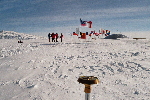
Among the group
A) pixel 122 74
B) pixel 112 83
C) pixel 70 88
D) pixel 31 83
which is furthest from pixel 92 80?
pixel 122 74

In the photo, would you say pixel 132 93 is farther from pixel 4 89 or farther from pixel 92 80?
pixel 4 89

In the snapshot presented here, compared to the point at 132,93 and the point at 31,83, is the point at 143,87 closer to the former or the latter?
the point at 132,93

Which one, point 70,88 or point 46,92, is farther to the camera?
point 70,88

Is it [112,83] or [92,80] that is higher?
[92,80]

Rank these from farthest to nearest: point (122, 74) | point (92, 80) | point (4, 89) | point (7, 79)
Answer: point (122, 74), point (7, 79), point (4, 89), point (92, 80)

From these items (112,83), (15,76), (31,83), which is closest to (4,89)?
(31,83)

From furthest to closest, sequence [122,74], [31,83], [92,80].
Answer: [122,74], [31,83], [92,80]

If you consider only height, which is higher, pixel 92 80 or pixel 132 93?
pixel 92 80

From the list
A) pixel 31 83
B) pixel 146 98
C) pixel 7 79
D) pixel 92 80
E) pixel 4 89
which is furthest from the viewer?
pixel 7 79

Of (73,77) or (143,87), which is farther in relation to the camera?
(73,77)
